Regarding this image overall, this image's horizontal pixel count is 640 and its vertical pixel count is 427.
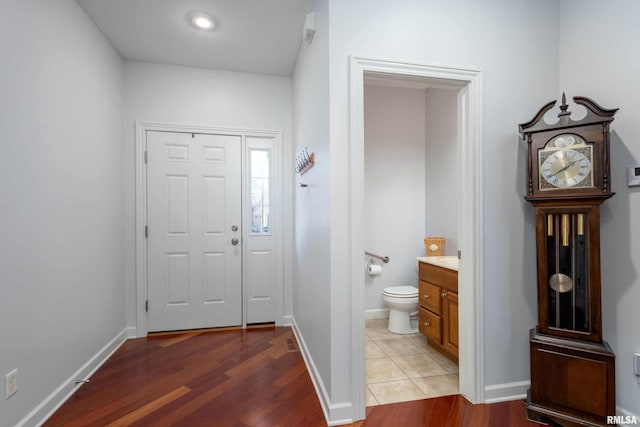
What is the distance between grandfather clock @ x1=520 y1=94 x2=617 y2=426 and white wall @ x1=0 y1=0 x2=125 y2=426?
9.34ft

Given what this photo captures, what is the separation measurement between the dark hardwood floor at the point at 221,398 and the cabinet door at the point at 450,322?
43cm

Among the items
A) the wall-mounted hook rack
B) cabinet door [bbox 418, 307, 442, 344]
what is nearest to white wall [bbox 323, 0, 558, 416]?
cabinet door [bbox 418, 307, 442, 344]

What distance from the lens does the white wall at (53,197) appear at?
159 cm

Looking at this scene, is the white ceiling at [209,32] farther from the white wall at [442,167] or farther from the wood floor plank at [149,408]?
the wood floor plank at [149,408]

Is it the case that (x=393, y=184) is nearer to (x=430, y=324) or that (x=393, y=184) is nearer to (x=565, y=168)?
(x=430, y=324)

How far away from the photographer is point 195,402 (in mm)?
1938

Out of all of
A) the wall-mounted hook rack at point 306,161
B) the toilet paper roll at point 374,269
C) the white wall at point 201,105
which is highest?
the white wall at point 201,105

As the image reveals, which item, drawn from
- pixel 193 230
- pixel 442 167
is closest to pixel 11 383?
pixel 193 230

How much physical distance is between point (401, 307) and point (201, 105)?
291 cm

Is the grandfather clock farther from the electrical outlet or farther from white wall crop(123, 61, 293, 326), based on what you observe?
the electrical outlet

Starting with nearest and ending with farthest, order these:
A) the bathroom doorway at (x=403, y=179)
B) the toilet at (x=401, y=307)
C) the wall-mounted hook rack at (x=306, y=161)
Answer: the wall-mounted hook rack at (x=306, y=161) → the toilet at (x=401, y=307) → the bathroom doorway at (x=403, y=179)

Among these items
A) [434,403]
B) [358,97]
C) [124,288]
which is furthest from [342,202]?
[124,288]

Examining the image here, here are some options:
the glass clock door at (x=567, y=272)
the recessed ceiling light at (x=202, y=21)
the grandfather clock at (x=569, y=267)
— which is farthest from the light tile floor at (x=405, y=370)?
the recessed ceiling light at (x=202, y=21)

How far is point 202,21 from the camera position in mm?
2453
